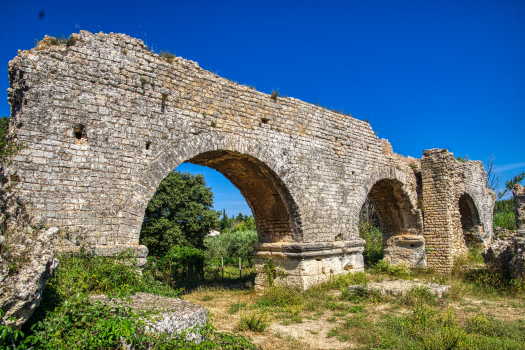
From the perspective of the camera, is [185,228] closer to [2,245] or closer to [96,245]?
[96,245]

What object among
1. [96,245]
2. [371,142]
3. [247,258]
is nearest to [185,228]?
[247,258]

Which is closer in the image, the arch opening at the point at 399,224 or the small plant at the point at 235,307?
the small plant at the point at 235,307

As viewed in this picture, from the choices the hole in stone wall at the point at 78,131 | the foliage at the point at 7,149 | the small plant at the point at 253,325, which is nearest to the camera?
the foliage at the point at 7,149

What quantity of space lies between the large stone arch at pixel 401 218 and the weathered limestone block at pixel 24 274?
32.2 feet

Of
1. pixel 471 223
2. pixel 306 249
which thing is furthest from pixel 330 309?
pixel 471 223

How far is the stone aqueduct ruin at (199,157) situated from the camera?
5.14 m

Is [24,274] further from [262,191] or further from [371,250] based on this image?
[371,250]

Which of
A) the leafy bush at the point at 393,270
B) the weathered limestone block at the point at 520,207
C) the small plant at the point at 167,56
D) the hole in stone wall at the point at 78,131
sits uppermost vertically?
the small plant at the point at 167,56

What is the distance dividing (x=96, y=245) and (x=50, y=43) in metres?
3.23

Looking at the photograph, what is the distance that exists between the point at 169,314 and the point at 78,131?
3.39 m

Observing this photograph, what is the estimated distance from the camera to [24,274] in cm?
276

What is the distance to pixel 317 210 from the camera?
839cm

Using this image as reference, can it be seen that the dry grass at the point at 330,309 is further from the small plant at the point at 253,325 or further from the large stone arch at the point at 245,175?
the large stone arch at the point at 245,175

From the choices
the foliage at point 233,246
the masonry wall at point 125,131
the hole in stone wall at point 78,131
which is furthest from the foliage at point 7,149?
the foliage at point 233,246
